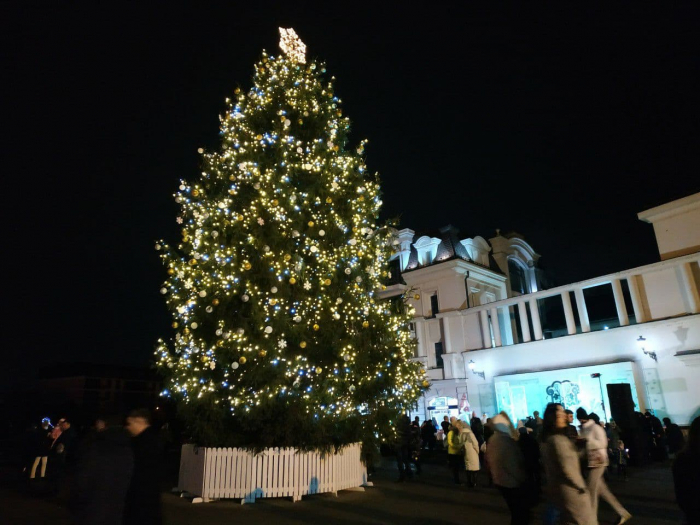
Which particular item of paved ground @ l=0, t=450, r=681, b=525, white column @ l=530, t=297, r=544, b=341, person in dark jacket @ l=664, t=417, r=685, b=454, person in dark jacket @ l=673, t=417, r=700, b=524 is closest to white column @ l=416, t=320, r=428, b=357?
white column @ l=530, t=297, r=544, b=341

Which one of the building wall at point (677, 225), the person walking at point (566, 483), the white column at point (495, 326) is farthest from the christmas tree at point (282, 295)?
the building wall at point (677, 225)

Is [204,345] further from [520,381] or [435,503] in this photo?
[520,381]

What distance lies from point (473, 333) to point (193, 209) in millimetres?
20792

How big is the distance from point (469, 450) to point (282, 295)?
5.98m

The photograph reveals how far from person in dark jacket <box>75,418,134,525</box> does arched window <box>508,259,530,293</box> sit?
1323 inches

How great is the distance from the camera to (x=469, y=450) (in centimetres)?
1138

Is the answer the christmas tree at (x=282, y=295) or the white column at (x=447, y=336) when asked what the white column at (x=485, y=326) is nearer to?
the white column at (x=447, y=336)

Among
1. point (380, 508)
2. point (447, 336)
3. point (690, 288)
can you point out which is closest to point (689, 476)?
point (380, 508)

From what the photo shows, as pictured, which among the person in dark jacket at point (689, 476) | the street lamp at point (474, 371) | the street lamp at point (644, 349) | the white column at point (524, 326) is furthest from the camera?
the street lamp at point (474, 371)

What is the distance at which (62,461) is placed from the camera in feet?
36.3

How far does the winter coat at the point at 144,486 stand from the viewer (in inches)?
160

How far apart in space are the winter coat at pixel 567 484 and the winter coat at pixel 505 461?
0.62 meters

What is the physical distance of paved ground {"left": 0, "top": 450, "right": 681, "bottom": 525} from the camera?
813 cm

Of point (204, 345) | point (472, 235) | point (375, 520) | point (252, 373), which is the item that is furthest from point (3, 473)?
point (472, 235)
